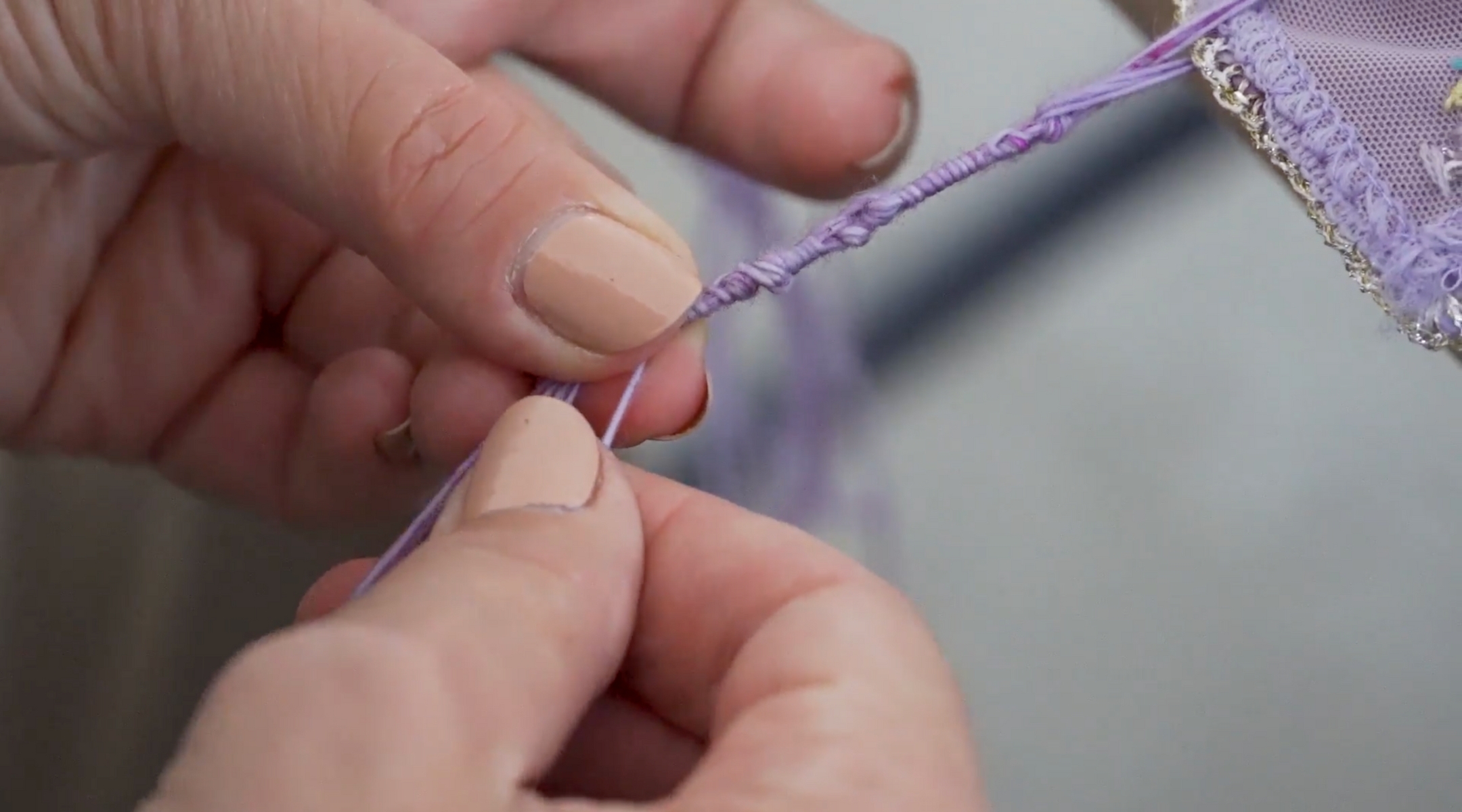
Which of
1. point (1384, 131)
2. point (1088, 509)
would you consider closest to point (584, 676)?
point (1384, 131)

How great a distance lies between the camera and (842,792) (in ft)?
1.04

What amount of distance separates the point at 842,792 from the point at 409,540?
0.23 m

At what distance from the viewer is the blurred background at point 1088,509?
786 mm

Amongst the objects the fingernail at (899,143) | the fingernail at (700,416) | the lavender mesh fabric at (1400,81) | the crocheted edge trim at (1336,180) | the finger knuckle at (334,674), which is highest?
the lavender mesh fabric at (1400,81)

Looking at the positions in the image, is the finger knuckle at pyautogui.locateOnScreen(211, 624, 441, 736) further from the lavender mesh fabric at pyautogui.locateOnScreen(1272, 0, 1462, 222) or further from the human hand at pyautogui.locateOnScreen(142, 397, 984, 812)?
the lavender mesh fabric at pyautogui.locateOnScreen(1272, 0, 1462, 222)

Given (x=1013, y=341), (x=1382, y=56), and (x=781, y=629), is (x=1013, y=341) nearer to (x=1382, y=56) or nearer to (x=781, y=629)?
(x=1382, y=56)

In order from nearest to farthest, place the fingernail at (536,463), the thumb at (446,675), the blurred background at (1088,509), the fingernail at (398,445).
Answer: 1. the thumb at (446,675)
2. the fingernail at (536,463)
3. the fingernail at (398,445)
4. the blurred background at (1088,509)

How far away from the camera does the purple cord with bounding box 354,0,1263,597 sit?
1.59 ft

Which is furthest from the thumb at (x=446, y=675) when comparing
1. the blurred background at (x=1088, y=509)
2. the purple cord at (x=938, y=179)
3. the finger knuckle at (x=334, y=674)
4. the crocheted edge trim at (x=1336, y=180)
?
the blurred background at (x=1088, y=509)

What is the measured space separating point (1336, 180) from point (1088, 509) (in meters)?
0.43

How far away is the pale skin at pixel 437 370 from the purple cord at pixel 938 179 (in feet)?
0.08

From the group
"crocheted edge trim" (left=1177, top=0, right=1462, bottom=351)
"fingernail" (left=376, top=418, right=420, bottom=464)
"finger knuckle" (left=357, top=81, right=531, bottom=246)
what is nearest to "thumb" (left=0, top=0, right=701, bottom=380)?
"finger knuckle" (left=357, top=81, right=531, bottom=246)

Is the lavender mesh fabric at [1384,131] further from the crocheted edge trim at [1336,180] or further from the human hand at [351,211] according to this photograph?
the human hand at [351,211]

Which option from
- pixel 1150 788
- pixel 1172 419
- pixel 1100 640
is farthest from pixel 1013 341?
pixel 1150 788
